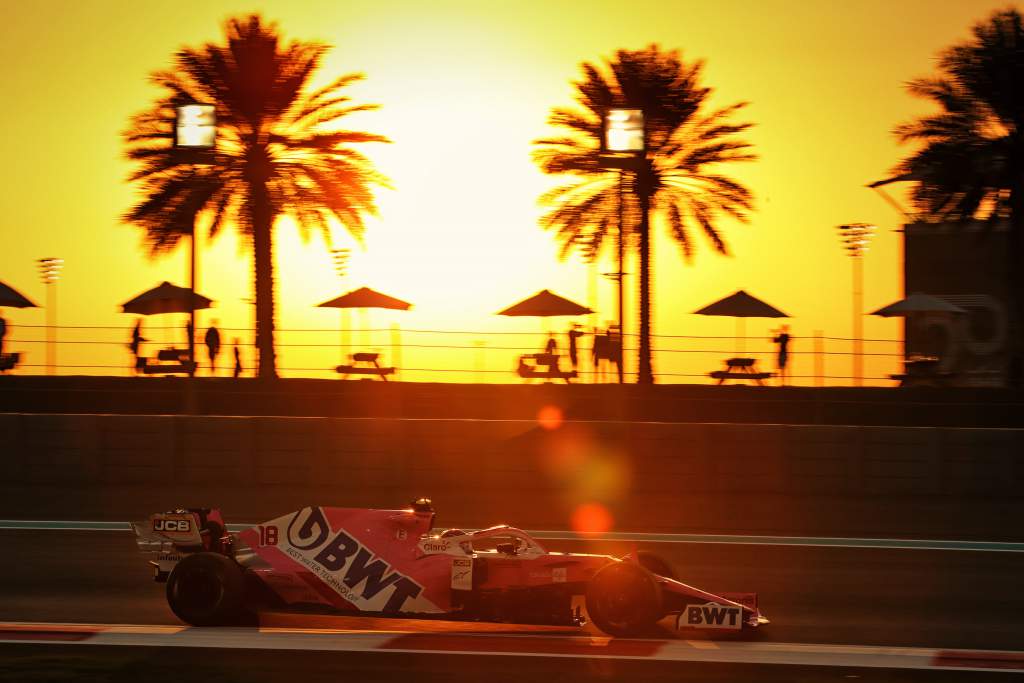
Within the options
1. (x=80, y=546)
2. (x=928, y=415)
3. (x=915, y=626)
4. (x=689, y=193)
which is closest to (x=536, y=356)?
(x=689, y=193)

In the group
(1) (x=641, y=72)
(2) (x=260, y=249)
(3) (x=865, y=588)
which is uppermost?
(1) (x=641, y=72)

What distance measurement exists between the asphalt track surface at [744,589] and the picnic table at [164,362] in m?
19.2

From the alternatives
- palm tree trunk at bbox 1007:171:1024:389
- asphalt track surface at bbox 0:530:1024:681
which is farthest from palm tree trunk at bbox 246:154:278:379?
asphalt track surface at bbox 0:530:1024:681

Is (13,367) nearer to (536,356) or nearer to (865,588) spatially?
(536,356)

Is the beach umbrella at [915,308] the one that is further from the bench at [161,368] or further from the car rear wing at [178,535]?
the car rear wing at [178,535]

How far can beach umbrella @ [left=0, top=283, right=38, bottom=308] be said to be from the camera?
3644 cm

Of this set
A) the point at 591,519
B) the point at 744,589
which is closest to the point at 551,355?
the point at 591,519

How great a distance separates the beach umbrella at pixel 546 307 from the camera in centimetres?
3672

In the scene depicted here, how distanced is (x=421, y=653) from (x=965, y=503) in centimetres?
1074

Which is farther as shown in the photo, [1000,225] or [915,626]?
[1000,225]

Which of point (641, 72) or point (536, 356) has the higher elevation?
point (641, 72)

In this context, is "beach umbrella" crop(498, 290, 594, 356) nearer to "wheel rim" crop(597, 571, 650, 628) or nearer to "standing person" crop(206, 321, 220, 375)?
"standing person" crop(206, 321, 220, 375)

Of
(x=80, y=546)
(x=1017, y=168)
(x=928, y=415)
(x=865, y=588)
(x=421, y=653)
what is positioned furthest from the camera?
(x=1017, y=168)

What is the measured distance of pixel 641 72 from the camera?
33.6m
